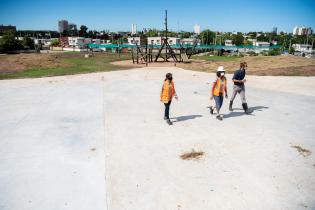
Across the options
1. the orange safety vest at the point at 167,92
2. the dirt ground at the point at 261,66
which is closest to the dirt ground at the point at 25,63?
the dirt ground at the point at 261,66

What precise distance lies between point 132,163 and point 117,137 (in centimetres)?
170

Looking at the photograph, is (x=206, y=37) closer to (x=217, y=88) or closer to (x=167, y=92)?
(x=217, y=88)

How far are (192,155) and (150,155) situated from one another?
3.39 ft

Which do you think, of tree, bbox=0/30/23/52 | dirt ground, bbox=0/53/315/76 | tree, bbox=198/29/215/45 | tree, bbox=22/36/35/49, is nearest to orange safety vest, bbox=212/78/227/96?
dirt ground, bbox=0/53/315/76

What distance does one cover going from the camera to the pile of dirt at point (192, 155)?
624 centimetres

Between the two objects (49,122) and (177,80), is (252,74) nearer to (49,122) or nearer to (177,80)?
(177,80)

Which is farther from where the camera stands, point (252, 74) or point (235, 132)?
point (252, 74)

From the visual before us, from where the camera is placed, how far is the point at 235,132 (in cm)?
788

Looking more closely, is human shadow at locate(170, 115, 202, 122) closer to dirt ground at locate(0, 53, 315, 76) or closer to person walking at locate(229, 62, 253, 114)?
person walking at locate(229, 62, 253, 114)

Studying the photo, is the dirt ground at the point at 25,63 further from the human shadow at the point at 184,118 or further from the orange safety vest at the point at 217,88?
the orange safety vest at the point at 217,88

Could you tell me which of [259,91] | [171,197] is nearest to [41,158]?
[171,197]

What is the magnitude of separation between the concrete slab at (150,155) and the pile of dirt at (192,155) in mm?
150

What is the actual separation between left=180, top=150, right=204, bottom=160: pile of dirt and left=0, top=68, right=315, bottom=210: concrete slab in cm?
15

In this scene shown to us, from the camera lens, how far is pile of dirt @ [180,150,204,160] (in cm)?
624
